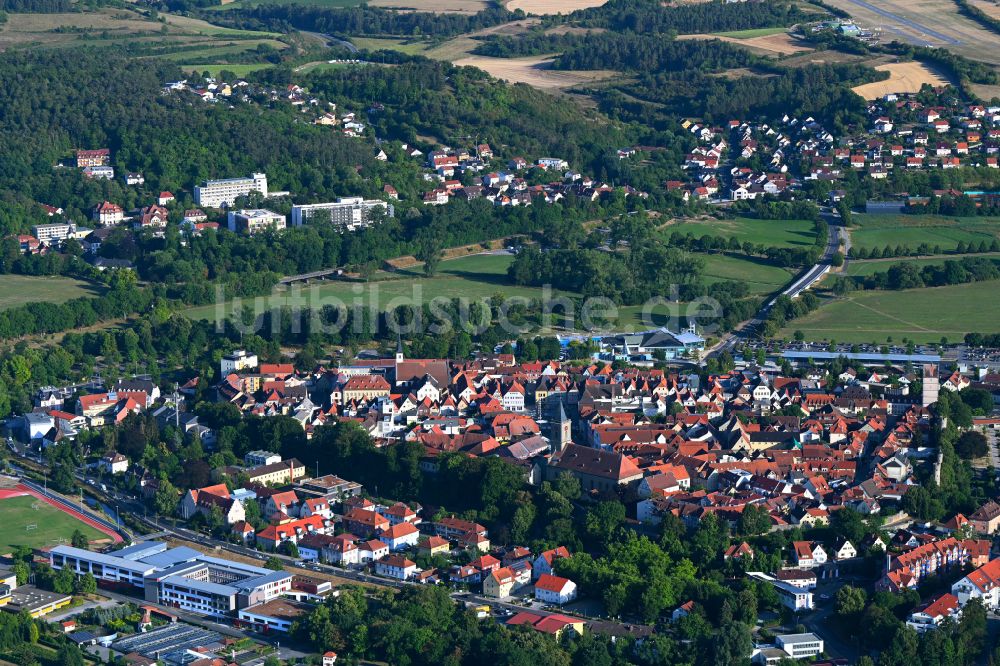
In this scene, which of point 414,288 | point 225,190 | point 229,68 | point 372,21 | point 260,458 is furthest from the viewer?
point 372,21

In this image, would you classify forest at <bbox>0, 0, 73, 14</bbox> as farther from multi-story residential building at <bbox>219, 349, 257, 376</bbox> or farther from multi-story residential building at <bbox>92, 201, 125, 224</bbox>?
multi-story residential building at <bbox>219, 349, 257, 376</bbox>

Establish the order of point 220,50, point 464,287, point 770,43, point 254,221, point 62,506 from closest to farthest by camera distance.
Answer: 1. point 62,506
2. point 464,287
3. point 254,221
4. point 220,50
5. point 770,43

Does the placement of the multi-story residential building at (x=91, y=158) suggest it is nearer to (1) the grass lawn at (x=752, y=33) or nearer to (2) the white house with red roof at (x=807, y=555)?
(1) the grass lawn at (x=752, y=33)

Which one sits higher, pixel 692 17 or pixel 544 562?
pixel 692 17

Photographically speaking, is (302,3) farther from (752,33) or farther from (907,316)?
(907,316)

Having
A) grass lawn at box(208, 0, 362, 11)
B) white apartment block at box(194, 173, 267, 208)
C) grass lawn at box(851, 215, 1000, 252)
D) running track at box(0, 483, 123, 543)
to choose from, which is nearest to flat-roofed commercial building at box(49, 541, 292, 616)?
running track at box(0, 483, 123, 543)

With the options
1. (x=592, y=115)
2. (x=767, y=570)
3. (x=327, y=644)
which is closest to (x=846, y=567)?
(x=767, y=570)

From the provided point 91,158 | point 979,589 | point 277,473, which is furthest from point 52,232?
point 979,589
